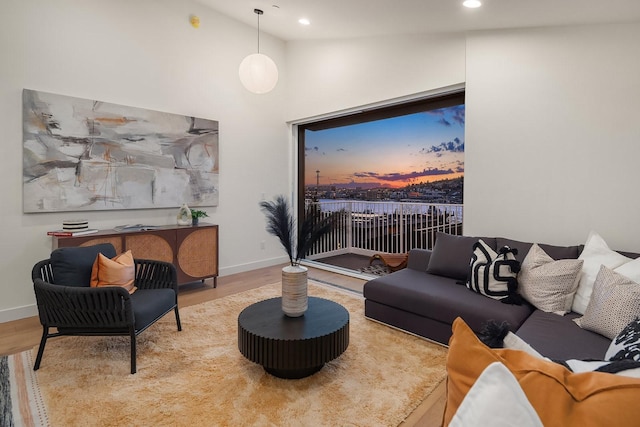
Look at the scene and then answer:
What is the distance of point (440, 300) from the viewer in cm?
263

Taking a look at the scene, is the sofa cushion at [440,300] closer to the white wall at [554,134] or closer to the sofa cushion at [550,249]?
the sofa cushion at [550,249]

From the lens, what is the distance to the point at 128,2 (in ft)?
12.5

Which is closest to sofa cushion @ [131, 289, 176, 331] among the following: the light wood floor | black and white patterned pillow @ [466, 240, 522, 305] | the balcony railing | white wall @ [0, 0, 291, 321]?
the light wood floor

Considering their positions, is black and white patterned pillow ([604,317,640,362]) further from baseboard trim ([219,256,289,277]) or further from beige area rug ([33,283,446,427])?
baseboard trim ([219,256,289,277])

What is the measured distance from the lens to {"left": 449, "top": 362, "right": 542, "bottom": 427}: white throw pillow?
56cm

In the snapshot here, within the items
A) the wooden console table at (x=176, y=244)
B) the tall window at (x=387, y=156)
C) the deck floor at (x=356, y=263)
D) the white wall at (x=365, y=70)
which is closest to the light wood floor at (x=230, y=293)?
the wooden console table at (x=176, y=244)

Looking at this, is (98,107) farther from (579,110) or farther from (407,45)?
(579,110)

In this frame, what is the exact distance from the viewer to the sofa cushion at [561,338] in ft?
5.84

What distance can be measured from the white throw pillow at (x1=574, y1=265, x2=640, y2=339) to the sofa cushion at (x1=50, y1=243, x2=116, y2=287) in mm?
3484

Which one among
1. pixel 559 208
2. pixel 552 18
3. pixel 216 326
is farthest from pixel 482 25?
pixel 216 326

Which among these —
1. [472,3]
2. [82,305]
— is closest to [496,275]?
[472,3]

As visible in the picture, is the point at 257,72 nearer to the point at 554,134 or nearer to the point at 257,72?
the point at 257,72

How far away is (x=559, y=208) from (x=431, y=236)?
244 centimetres

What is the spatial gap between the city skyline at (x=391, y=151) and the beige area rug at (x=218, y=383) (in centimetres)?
328
